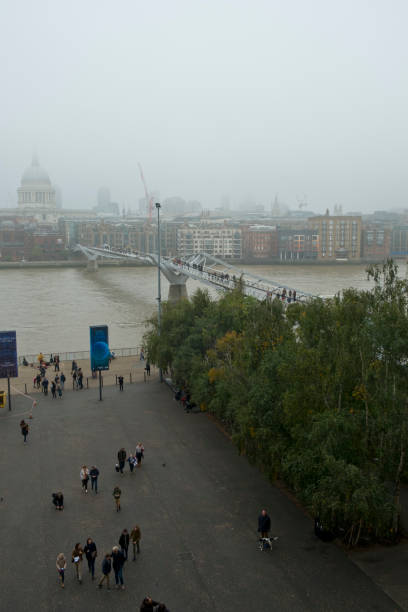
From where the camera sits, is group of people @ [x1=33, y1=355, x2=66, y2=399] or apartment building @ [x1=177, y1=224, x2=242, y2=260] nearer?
group of people @ [x1=33, y1=355, x2=66, y2=399]

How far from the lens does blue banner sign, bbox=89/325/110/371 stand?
43.9 feet

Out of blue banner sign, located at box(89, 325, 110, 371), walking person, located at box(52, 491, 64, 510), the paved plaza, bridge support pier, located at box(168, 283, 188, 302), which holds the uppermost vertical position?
Result: blue banner sign, located at box(89, 325, 110, 371)

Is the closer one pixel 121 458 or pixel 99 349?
pixel 121 458

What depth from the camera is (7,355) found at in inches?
510

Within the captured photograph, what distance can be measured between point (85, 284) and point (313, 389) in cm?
4739

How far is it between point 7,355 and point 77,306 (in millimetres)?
23391

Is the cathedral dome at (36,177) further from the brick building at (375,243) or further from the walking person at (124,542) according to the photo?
the walking person at (124,542)

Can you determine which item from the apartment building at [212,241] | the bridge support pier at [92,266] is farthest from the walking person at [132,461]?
the apartment building at [212,241]

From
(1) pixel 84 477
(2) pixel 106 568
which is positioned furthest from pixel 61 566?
(1) pixel 84 477

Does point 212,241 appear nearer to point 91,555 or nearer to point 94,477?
point 94,477

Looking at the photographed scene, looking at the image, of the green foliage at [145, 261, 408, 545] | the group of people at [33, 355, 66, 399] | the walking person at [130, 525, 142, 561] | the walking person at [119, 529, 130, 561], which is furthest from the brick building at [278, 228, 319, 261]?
the walking person at [119, 529, 130, 561]

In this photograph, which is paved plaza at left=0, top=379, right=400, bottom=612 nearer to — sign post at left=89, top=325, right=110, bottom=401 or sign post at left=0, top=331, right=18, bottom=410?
sign post at left=0, top=331, right=18, bottom=410

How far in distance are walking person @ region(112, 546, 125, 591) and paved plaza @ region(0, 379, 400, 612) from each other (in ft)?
0.35

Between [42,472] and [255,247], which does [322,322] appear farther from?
[255,247]
